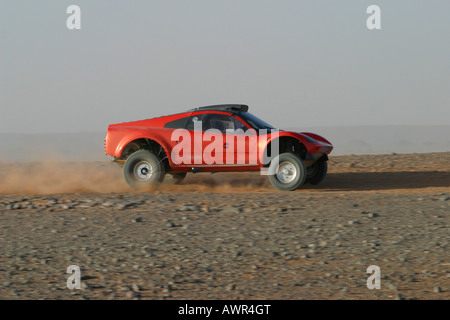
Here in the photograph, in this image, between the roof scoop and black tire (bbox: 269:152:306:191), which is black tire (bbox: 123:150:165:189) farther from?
black tire (bbox: 269:152:306:191)

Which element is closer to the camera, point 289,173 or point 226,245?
point 226,245

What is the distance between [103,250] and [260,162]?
5.10 meters

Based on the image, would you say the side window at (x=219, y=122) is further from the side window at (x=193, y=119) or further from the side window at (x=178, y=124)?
the side window at (x=178, y=124)

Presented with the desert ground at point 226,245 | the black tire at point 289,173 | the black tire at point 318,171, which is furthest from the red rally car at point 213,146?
the desert ground at point 226,245

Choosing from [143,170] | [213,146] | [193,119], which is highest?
[193,119]

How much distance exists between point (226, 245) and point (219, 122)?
15.9ft

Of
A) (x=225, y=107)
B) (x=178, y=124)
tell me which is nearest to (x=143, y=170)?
(x=178, y=124)

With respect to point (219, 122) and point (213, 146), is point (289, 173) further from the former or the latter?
point (219, 122)

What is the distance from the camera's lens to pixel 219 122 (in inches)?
472

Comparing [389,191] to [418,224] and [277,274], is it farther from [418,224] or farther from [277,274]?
[277,274]

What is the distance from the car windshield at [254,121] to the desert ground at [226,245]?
6.34 feet

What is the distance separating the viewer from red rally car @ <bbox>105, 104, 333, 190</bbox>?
11.8 metres
